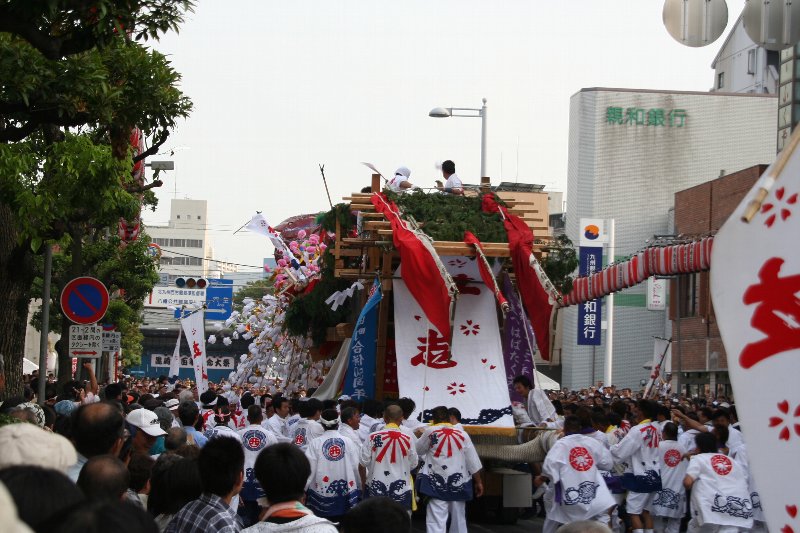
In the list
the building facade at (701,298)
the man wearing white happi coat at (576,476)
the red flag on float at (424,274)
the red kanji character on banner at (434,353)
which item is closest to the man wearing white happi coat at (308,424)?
the red flag on float at (424,274)

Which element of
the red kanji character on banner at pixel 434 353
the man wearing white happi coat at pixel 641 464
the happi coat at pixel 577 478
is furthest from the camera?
the red kanji character on banner at pixel 434 353

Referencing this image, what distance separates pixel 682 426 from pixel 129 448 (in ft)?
36.4

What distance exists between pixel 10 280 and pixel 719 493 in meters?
8.30

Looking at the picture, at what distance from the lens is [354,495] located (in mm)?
13164

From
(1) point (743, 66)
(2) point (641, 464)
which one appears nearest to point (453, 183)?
(2) point (641, 464)

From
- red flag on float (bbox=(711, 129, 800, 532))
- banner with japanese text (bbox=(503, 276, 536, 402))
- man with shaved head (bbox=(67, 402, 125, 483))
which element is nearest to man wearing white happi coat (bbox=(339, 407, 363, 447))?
banner with japanese text (bbox=(503, 276, 536, 402))

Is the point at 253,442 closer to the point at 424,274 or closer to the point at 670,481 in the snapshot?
the point at 424,274

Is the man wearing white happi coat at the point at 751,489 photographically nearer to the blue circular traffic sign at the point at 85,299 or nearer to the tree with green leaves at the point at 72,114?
the tree with green leaves at the point at 72,114

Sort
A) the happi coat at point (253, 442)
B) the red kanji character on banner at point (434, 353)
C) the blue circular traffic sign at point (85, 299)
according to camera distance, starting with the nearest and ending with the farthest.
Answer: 1. the happi coat at point (253, 442)
2. the blue circular traffic sign at point (85, 299)
3. the red kanji character on banner at point (434, 353)

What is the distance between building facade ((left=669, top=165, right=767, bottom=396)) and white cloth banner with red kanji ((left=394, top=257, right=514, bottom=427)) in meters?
25.7

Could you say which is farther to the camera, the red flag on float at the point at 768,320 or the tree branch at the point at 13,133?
the tree branch at the point at 13,133

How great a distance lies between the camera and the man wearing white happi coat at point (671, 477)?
1476cm

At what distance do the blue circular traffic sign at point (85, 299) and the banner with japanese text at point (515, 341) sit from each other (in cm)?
538

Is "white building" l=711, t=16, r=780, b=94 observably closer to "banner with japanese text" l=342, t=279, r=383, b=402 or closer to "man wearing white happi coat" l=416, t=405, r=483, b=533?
"banner with japanese text" l=342, t=279, r=383, b=402
